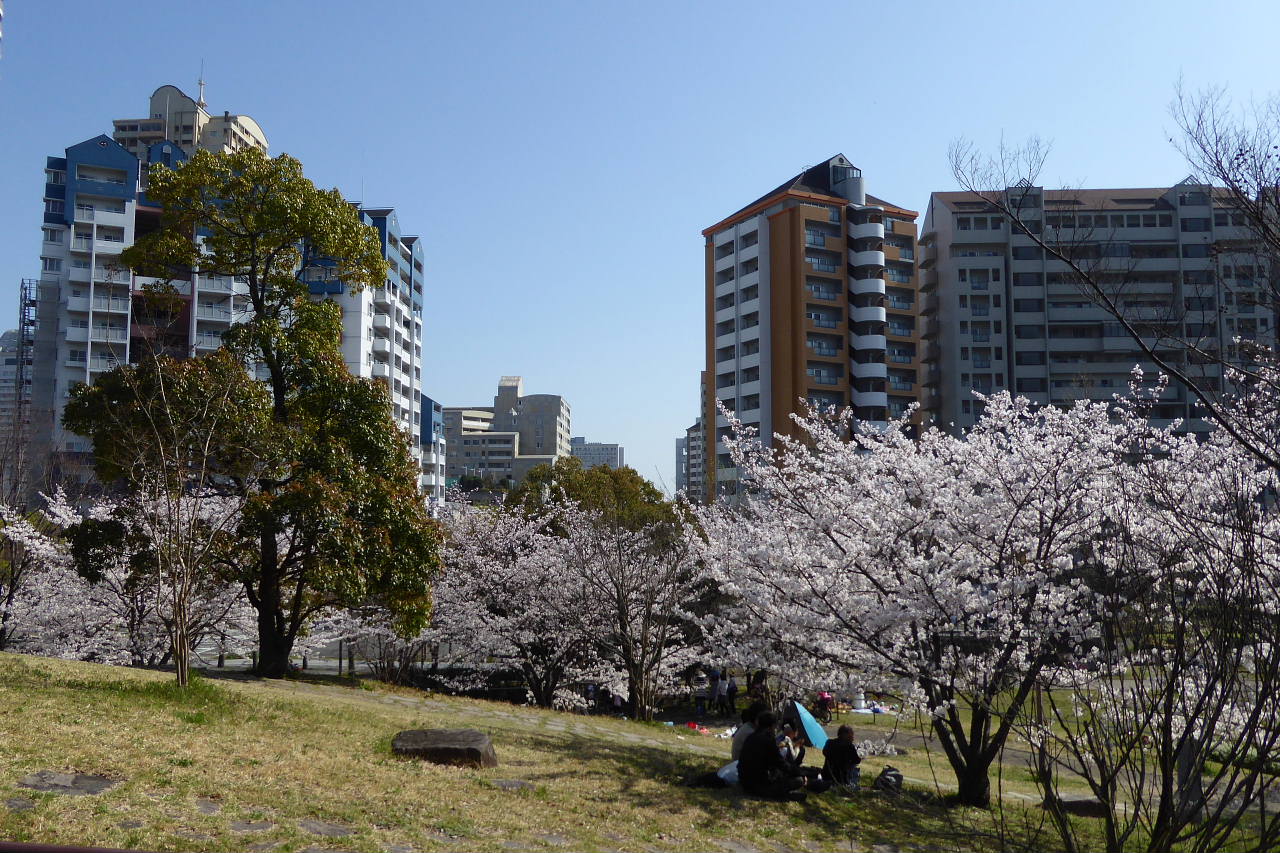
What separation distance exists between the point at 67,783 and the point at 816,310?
50.4m

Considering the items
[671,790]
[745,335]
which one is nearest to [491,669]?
[671,790]

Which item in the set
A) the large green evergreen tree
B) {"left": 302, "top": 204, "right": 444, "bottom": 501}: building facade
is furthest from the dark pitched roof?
the large green evergreen tree

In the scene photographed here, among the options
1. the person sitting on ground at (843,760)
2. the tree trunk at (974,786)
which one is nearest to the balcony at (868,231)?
the tree trunk at (974,786)

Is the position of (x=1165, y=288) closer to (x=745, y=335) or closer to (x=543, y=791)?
(x=745, y=335)

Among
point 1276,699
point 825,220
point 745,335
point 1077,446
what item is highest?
point 825,220

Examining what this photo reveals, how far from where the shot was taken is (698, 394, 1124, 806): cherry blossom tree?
30.7 ft

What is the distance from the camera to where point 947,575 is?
9.66 metres

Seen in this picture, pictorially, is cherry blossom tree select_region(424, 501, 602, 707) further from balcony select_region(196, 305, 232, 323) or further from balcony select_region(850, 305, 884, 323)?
balcony select_region(196, 305, 232, 323)

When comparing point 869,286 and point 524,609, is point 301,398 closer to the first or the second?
point 524,609

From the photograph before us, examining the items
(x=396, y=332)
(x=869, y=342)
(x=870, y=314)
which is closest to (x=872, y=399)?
(x=869, y=342)

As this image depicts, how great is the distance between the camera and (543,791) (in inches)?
310

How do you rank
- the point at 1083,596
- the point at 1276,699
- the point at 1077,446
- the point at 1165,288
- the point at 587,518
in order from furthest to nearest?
1. the point at 1165,288
2. the point at 587,518
3. the point at 1077,446
4. the point at 1083,596
5. the point at 1276,699

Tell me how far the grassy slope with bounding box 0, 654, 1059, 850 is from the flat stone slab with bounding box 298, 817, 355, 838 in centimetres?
7

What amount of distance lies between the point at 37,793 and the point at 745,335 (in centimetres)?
5146
